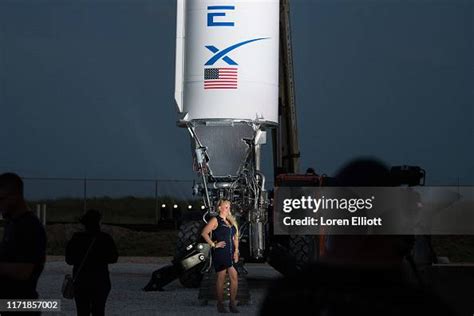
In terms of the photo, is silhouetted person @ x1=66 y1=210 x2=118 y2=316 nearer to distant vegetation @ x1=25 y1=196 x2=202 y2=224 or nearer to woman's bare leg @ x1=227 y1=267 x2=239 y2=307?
woman's bare leg @ x1=227 y1=267 x2=239 y2=307

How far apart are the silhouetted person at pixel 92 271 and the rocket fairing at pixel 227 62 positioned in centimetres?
834

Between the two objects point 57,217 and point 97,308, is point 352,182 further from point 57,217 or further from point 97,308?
point 57,217

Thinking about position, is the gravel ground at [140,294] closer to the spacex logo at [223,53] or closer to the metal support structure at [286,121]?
the metal support structure at [286,121]

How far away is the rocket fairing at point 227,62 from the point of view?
1789cm

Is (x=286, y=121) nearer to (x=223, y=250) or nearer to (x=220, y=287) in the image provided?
(x=223, y=250)

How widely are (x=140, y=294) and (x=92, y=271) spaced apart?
25.3 ft

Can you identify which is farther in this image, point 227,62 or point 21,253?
point 227,62

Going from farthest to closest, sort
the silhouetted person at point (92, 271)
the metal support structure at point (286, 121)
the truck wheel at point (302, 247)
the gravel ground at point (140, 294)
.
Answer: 1. the metal support structure at point (286, 121)
2. the truck wheel at point (302, 247)
3. the gravel ground at point (140, 294)
4. the silhouetted person at point (92, 271)

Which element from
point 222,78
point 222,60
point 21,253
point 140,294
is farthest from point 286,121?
point 21,253

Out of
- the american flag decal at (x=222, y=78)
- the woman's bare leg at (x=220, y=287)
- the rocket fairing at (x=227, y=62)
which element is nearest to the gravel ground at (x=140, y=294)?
the woman's bare leg at (x=220, y=287)

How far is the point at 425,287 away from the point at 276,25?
17.1m

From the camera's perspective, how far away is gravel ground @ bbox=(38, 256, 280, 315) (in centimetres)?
1457

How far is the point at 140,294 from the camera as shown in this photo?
17.2 metres

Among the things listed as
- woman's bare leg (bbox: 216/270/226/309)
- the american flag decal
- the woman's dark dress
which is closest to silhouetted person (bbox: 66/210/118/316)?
woman's bare leg (bbox: 216/270/226/309)
